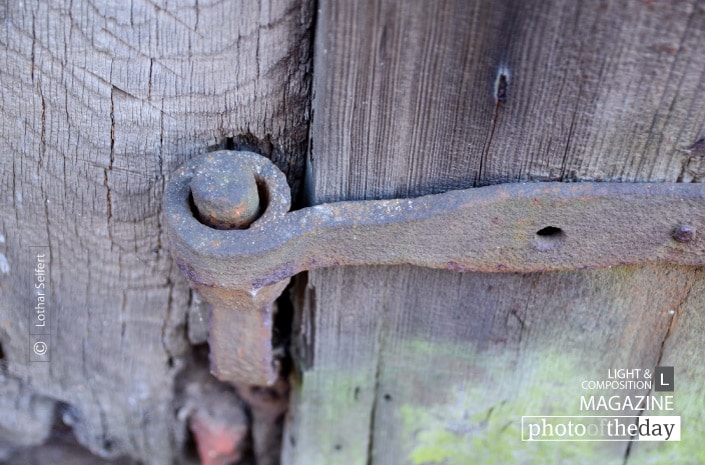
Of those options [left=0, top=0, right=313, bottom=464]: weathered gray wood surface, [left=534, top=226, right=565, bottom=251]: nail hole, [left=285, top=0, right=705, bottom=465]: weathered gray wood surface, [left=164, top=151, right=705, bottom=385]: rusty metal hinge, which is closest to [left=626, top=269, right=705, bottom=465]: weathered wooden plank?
[left=285, top=0, right=705, bottom=465]: weathered gray wood surface

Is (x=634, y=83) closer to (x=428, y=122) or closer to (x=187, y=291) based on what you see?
(x=428, y=122)

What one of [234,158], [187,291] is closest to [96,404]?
[187,291]

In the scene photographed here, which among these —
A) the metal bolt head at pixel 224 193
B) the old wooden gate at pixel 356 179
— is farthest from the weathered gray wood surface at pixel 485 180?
the metal bolt head at pixel 224 193

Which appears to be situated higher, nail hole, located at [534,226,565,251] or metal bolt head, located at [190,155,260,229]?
metal bolt head, located at [190,155,260,229]

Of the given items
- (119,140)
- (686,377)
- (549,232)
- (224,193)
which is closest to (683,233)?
(549,232)

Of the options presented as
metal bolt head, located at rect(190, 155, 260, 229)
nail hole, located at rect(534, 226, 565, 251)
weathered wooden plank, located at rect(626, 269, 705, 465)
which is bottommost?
weathered wooden plank, located at rect(626, 269, 705, 465)

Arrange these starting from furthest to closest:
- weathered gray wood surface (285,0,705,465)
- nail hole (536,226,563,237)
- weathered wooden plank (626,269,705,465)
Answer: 1. weathered wooden plank (626,269,705,465)
2. nail hole (536,226,563,237)
3. weathered gray wood surface (285,0,705,465)

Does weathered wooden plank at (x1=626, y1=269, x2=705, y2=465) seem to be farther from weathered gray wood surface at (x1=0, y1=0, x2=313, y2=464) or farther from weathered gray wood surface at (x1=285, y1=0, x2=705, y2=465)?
weathered gray wood surface at (x1=0, y1=0, x2=313, y2=464)

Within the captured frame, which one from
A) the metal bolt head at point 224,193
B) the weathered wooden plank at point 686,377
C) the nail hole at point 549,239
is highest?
the metal bolt head at point 224,193

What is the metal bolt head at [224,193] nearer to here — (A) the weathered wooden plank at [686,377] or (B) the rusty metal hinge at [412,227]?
(B) the rusty metal hinge at [412,227]
